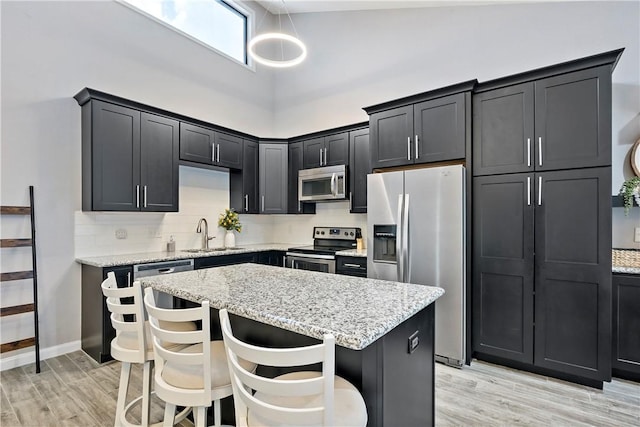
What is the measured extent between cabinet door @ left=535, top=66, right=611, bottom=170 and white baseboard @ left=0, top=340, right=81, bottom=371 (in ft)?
15.2

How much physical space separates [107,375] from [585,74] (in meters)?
4.53

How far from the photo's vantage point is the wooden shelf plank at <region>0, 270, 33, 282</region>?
2.73 meters

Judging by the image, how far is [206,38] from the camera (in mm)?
4602

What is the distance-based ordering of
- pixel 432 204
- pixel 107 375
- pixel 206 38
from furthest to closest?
pixel 206 38, pixel 432 204, pixel 107 375

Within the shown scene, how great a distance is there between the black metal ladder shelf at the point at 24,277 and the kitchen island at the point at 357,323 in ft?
5.52

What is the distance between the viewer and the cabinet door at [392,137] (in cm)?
326

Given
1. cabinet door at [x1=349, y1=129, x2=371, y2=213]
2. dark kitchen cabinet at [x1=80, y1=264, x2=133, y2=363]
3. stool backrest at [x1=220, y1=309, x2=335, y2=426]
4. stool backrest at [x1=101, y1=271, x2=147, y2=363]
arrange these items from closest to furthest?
stool backrest at [x1=220, y1=309, x2=335, y2=426], stool backrest at [x1=101, y1=271, x2=147, y2=363], dark kitchen cabinet at [x1=80, y1=264, x2=133, y2=363], cabinet door at [x1=349, y1=129, x2=371, y2=213]

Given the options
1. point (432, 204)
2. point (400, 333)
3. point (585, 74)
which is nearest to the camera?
point (400, 333)

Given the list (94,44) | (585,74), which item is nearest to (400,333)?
(585,74)

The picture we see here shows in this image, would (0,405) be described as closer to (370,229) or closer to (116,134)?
(116,134)

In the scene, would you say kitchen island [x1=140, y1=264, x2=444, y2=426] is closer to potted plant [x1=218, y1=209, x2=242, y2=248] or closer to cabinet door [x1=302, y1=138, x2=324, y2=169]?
potted plant [x1=218, y1=209, x2=242, y2=248]

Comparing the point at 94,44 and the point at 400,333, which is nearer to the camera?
the point at 400,333

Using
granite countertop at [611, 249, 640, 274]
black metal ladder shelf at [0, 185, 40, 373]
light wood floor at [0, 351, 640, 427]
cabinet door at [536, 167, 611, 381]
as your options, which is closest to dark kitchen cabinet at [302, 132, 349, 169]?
cabinet door at [536, 167, 611, 381]

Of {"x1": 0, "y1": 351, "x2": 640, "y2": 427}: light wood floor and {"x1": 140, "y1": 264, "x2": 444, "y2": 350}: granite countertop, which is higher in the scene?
{"x1": 140, "y1": 264, "x2": 444, "y2": 350}: granite countertop
